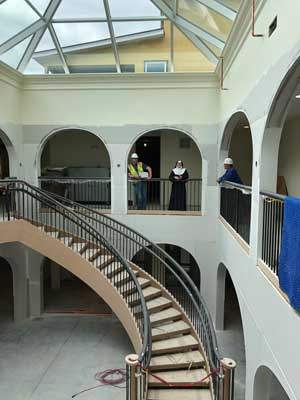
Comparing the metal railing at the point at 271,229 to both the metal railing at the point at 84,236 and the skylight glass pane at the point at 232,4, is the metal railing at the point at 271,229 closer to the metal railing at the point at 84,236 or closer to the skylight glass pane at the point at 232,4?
the metal railing at the point at 84,236

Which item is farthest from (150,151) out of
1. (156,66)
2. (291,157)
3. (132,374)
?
(132,374)

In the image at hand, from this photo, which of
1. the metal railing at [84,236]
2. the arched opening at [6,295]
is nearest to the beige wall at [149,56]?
the metal railing at [84,236]

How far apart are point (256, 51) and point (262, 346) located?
456 cm

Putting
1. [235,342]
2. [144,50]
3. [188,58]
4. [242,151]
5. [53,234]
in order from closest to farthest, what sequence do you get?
[53,234] < [235,342] < [144,50] < [188,58] < [242,151]

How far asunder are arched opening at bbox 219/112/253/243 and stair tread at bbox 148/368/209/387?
9.07 ft

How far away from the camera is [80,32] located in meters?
9.02

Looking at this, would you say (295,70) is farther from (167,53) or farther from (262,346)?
(167,53)

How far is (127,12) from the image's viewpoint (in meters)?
8.45

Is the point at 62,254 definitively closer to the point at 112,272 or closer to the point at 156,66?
the point at 112,272

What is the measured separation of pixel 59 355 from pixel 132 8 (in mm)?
9007

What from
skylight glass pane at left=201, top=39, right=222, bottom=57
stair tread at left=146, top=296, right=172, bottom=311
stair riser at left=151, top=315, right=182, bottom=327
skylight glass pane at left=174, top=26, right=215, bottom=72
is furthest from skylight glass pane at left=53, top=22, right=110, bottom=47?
stair riser at left=151, top=315, right=182, bottom=327

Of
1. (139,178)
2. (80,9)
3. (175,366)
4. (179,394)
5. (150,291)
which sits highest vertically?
(80,9)

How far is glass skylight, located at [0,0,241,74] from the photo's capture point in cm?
804

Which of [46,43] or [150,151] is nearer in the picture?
[46,43]
